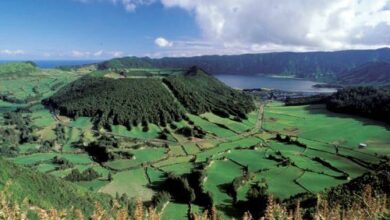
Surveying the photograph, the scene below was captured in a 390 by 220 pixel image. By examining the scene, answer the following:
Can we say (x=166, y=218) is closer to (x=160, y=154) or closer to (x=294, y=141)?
(x=160, y=154)

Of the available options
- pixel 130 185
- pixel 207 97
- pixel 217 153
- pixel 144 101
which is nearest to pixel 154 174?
pixel 130 185

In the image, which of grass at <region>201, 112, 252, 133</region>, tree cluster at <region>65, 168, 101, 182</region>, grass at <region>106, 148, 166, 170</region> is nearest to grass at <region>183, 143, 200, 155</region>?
grass at <region>106, 148, 166, 170</region>

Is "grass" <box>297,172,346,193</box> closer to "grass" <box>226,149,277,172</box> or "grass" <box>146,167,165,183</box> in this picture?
"grass" <box>226,149,277,172</box>

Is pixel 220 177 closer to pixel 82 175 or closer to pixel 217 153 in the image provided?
pixel 217 153

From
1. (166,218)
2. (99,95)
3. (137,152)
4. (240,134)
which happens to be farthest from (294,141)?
(99,95)

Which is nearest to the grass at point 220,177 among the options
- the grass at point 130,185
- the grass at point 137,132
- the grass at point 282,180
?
the grass at point 282,180
